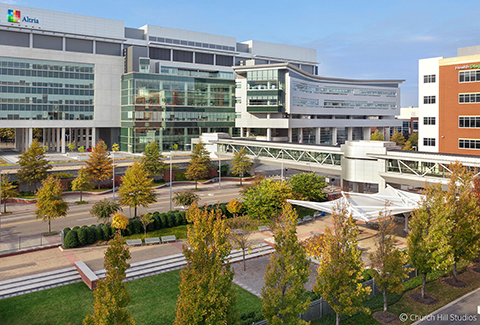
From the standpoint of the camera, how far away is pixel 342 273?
60.9 feet

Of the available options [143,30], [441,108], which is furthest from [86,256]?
[143,30]

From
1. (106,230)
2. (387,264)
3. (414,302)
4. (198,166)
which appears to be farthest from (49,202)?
(414,302)

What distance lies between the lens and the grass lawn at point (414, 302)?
21.2m

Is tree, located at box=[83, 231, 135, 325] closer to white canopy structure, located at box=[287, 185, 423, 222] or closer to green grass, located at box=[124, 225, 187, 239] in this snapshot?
Answer: white canopy structure, located at box=[287, 185, 423, 222]

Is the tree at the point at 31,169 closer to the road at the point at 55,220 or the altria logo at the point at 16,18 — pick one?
the road at the point at 55,220

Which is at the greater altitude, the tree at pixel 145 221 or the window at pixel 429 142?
the window at pixel 429 142

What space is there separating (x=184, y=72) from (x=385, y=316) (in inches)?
3392

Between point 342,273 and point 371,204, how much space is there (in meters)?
17.5

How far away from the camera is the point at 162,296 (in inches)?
923

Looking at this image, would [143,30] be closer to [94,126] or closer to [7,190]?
[94,126]

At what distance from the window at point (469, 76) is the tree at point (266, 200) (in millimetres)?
30175

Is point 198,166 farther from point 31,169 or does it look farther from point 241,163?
point 31,169

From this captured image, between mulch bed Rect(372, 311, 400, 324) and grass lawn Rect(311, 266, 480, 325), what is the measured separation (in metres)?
0.29

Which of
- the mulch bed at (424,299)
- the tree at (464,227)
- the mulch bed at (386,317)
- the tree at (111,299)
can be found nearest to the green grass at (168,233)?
the mulch bed at (386,317)
